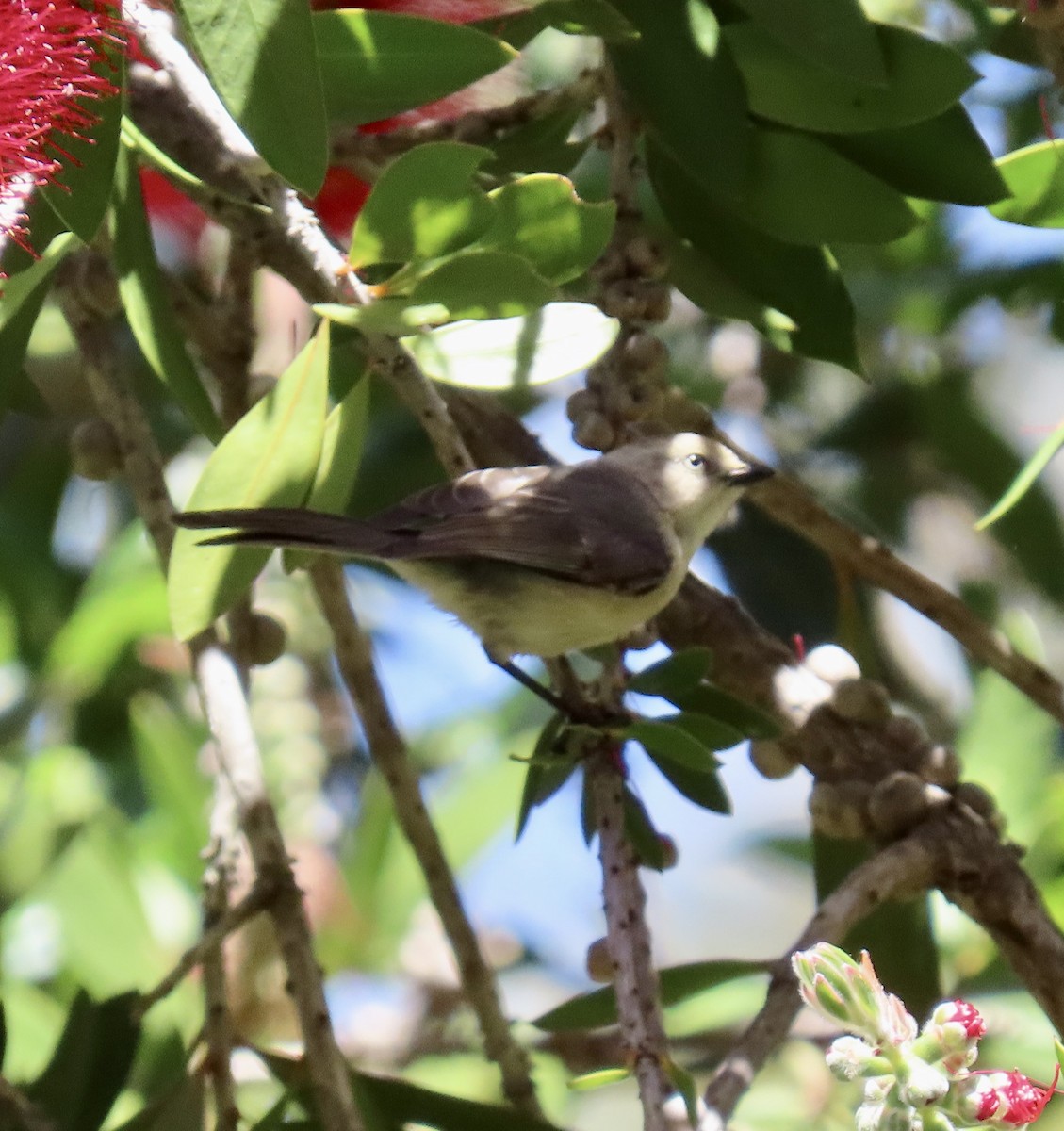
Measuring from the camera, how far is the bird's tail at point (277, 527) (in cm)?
148

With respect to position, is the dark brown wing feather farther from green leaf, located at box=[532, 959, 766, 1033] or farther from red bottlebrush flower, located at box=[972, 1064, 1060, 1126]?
red bottlebrush flower, located at box=[972, 1064, 1060, 1126]

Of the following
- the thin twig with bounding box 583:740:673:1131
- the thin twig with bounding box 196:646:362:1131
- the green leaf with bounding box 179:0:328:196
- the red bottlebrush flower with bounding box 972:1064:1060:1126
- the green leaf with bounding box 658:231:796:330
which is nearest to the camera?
the red bottlebrush flower with bounding box 972:1064:1060:1126

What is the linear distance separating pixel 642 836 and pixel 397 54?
82 cm

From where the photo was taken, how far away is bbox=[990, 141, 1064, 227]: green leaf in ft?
5.09

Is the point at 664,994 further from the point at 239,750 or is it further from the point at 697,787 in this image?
the point at 239,750

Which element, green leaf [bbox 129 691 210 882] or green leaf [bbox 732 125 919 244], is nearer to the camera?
green leaf [bbox 732 125 919 244]

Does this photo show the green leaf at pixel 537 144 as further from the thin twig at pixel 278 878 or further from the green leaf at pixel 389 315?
the thin twig at pixel 278 878

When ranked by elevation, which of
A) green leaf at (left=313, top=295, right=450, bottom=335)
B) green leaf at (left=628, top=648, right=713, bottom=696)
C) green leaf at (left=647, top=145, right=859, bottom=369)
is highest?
green leaf at (left=313, top=295, right=450, bottom=335)

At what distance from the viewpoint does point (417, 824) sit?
6.30ft

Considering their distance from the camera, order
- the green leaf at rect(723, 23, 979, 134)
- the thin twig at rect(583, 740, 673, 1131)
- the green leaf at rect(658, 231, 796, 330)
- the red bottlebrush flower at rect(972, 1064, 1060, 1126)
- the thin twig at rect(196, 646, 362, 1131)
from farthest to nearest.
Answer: the green leaf at rect(658, 231, 796, 330)
the thin twig at rect(196, 646, 362, 1131)
the green leaf at rect(723, 23, 979, 134)
the thin twig at rect(583, 740, 673, 1131)
the red bottlebrush flower at rect(972, 1064, 1060, 1126)

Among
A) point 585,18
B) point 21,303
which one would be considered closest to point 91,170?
point 21,303

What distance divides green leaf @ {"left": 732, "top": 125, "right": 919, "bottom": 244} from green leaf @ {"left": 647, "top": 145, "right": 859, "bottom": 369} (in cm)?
10

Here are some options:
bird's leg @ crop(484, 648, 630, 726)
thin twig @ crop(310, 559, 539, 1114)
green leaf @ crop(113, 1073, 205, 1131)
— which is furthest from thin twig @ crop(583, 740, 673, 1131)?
green leaf @ crop(113, 1073, 205, 1131)

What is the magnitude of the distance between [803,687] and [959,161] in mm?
610
